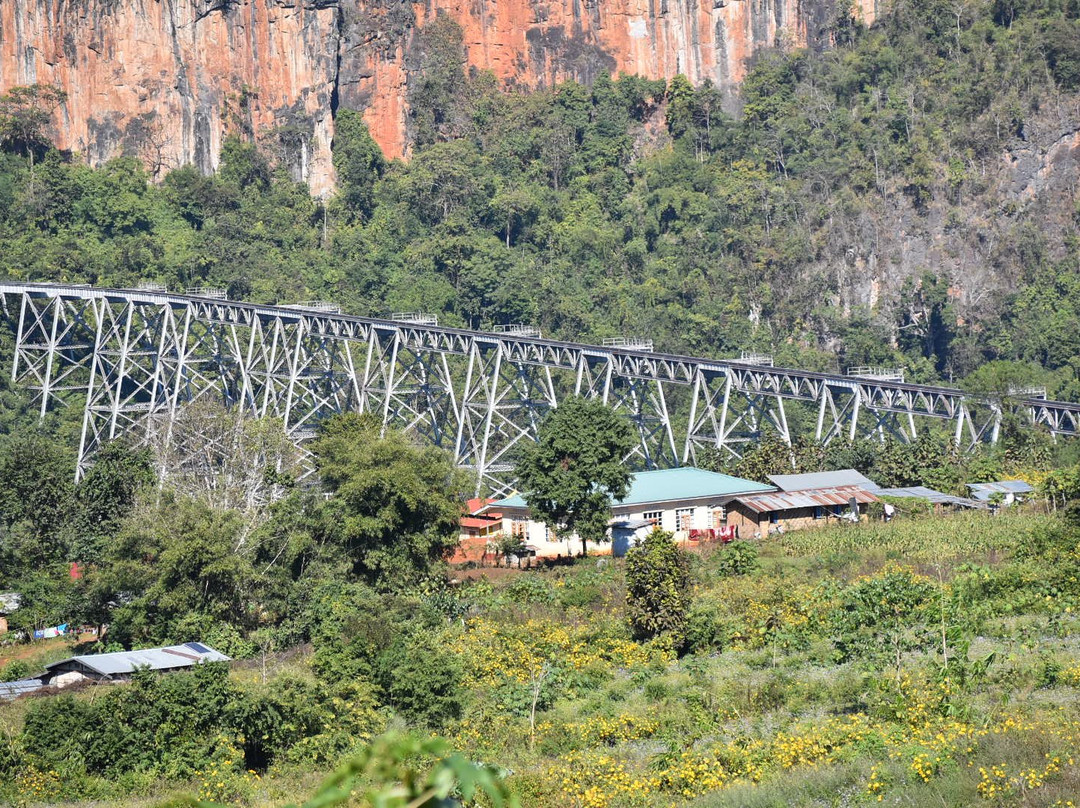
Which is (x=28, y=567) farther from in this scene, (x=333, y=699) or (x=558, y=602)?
(x=333, y=699)

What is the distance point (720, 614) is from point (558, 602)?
552cm

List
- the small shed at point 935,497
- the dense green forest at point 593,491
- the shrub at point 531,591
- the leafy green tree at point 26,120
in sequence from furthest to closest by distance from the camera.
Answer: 1. the leafy green tree at point 26,120
2. the small shed at point 935,497
3. the shrub at point 531,591
4. the dense green forest at point 593,491

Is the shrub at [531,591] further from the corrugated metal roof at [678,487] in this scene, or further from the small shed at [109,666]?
the corrugated metal roof at [678,487]

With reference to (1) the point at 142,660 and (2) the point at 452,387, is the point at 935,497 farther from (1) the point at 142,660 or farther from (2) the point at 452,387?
(2) the point at 452,387

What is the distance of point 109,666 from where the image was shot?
35.0 meters

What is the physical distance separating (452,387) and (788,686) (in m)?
51.4

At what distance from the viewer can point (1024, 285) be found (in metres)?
104

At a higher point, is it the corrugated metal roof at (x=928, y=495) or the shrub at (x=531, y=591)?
the corrugated metal roof at (x=928, y=495)

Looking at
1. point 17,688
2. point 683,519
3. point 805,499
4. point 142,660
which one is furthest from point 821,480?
point 17,688

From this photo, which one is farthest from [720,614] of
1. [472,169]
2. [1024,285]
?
[472,169]

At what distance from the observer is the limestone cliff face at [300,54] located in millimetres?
123688

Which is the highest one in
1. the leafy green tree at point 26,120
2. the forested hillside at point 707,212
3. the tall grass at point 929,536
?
the leafy green tree at point 26,120

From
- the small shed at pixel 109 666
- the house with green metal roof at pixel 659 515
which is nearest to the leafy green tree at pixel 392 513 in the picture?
the house with green metal roof at pixel 659 515

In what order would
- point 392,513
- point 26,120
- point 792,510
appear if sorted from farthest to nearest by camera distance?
point 26,120 → point 792,510 → point 392,513
